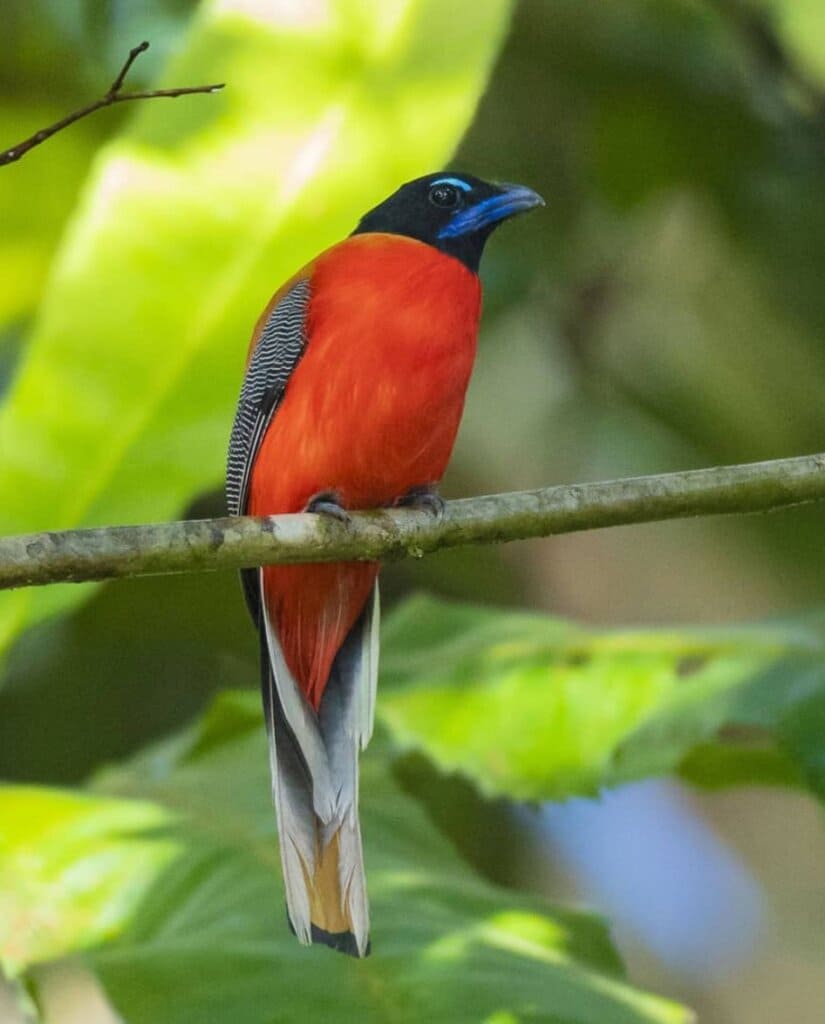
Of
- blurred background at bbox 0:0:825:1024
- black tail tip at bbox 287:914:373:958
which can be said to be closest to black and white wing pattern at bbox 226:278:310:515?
black tail tip at bbox 287:914:373:958

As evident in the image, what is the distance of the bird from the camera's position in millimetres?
3266

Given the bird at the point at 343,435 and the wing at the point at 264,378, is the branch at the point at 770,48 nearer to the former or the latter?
the bird at the point at 343,435

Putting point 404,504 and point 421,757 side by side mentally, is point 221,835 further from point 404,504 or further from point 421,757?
point 421,757

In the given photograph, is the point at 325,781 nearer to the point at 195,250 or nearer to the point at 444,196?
the point at 195,250

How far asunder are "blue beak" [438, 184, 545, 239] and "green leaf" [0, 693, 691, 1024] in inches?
45.0

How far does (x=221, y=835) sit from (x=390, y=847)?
14.5 inches

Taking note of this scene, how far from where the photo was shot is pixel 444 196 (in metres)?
3.63

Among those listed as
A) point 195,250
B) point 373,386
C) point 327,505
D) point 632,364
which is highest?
point 195,250

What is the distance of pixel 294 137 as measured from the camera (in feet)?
11.9

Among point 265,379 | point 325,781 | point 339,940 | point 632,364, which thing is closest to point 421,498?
point 265,379

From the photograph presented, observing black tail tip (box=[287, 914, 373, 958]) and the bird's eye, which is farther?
the bird's eye

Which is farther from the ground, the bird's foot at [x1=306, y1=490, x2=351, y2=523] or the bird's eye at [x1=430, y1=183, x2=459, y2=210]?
the bird's eye at [x1=430, y1=183, x2=459, y2=210]

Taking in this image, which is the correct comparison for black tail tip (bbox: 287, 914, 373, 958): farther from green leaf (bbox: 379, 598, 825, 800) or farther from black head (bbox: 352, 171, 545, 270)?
black head (bbox: 352, 171, 545, 270)

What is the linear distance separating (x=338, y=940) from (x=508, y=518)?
32.4 inches
